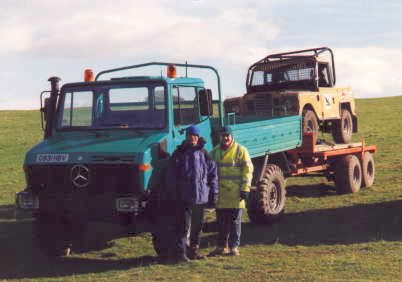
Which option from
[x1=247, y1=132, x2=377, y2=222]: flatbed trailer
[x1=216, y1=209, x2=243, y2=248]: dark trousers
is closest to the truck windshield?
[x1=216, y1=209, x2=243, y2=248]: dark trousers

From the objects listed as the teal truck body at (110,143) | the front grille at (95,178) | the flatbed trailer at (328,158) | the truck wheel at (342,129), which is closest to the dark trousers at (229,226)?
the teal truck body at (110,143)

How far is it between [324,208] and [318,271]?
5.16 metres

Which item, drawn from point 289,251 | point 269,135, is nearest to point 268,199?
point 269,135

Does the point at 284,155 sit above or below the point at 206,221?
above

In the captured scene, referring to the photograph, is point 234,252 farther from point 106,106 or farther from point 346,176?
point 346,176

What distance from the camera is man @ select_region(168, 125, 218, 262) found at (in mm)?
8703

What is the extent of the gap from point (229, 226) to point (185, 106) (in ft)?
6.16

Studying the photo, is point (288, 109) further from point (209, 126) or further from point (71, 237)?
point (71, 237)

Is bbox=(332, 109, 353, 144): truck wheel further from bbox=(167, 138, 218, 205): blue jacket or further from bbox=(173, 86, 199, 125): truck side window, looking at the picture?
bbox=(167, 138, 218, 205): blue jacket

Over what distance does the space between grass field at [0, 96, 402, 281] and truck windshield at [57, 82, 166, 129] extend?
6.55ft

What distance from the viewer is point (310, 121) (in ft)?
52.3

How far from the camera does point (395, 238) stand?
1022 centimetres

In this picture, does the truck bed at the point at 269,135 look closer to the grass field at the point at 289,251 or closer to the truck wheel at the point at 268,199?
the truck wheel at the point at 268,199

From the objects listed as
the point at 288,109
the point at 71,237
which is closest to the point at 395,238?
the point at 71,237
